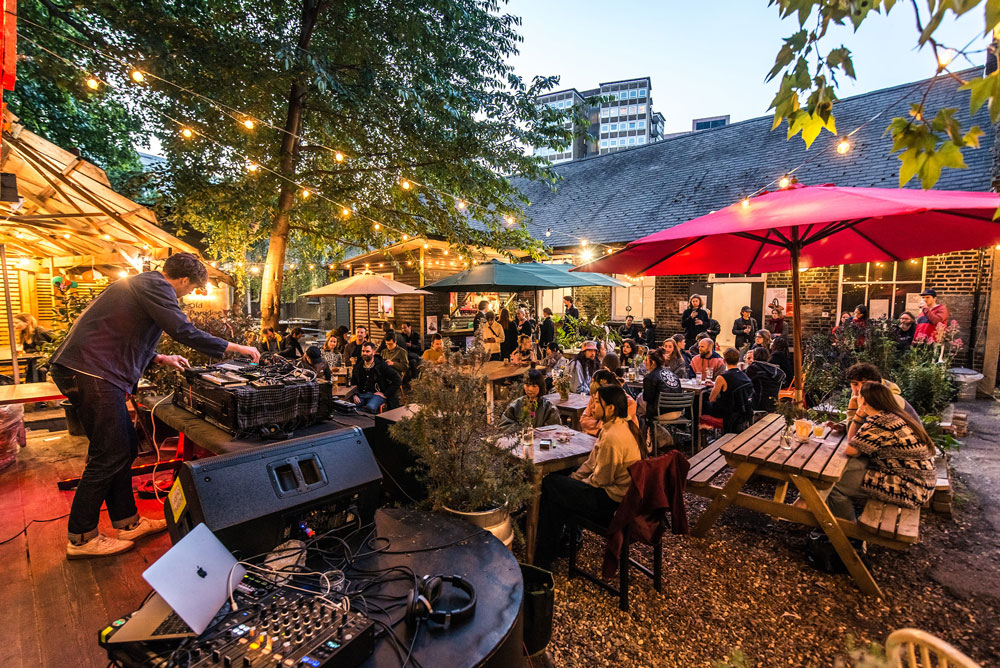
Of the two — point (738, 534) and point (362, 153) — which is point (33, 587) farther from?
point (362, 153)

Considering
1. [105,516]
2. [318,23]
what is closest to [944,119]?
[105,516]

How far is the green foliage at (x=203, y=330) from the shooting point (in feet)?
16.1

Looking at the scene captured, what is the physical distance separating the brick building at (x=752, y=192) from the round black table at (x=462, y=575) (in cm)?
962

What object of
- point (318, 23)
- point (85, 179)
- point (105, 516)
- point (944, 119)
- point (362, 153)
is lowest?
→ point (105, 516)

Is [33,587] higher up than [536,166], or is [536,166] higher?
[536,166]

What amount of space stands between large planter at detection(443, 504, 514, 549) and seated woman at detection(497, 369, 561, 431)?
132 centimetres

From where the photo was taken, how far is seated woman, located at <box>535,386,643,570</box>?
10.8ft

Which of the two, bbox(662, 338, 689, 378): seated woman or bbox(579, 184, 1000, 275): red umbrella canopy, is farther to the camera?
bbox(662, 338, 689, 378): seated woman

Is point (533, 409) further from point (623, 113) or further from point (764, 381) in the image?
point (623, 113)

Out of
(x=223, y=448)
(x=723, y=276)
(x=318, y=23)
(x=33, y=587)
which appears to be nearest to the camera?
(x=223, y=448)

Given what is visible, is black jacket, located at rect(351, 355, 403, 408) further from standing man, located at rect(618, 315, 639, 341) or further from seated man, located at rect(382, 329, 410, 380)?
standing man, located at rect(618, 315, 639, 341)

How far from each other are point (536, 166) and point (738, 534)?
7.90 m

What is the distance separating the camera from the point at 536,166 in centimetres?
966

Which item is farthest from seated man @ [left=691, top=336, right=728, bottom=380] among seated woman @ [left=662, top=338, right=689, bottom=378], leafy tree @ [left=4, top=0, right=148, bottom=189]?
leafy tree @ [left=4, top=0, right=148, bottom=189]
